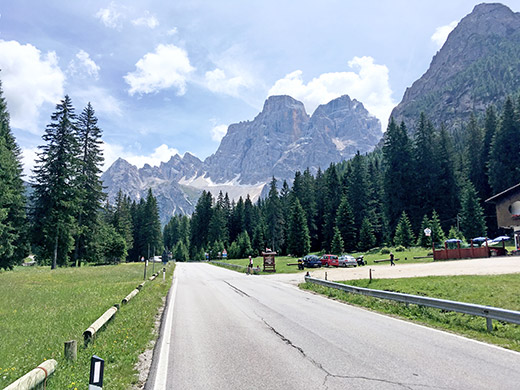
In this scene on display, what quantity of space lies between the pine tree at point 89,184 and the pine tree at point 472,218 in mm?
60062

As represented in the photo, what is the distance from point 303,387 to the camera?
546 centimetres

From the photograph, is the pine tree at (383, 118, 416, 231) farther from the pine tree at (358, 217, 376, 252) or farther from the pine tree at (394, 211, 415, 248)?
the pine tree at (394, 211, 415, 248)

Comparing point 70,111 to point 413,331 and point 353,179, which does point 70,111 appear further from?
point 353,179

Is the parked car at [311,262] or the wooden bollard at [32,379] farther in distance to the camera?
the parked car at [311,262]

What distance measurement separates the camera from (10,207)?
38219 mm

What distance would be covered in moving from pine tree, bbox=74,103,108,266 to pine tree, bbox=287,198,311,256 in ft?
123

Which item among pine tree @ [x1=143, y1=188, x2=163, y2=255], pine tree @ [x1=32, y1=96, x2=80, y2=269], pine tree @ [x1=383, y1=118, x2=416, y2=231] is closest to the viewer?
pine tree @ [x1=32, y1=96, x2=80, y2=269]

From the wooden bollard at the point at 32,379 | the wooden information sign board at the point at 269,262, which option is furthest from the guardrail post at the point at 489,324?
the wooden information sign board at the point at 269,262

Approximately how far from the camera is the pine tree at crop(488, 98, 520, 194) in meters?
63.6

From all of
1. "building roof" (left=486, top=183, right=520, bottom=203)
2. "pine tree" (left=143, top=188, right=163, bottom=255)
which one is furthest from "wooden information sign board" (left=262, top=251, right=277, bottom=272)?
"pine tree" (left=143, top=188, right=163, bottom=255)

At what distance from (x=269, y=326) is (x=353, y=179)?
76181 millimetres

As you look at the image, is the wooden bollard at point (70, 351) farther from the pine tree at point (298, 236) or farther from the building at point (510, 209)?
the pine tree at point (298, 236)

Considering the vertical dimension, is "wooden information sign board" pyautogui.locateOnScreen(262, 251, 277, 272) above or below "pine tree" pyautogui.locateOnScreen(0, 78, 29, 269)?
below

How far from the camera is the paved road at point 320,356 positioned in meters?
5.75
